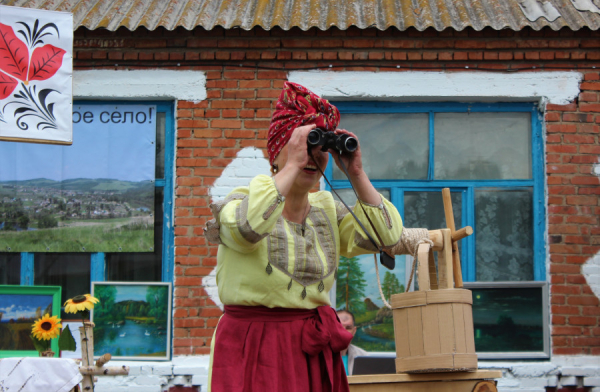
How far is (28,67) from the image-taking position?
13.0 ft

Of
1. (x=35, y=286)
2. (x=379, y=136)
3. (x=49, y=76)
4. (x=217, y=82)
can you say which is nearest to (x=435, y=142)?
(x=379, y=136)

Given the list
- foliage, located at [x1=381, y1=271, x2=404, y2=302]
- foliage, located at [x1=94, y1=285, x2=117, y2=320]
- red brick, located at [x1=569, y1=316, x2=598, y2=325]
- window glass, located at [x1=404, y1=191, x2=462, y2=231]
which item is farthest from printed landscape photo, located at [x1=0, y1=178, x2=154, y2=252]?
red brick, located at [x1=569, y1=316, x2=598, y2=325]

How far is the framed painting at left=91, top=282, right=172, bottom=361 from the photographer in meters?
5.18

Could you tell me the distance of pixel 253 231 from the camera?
1997 mm

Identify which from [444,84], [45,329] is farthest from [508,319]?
[45,329]

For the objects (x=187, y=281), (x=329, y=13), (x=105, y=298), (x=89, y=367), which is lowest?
(x=89, y=367)

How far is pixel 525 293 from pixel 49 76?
3.83 m

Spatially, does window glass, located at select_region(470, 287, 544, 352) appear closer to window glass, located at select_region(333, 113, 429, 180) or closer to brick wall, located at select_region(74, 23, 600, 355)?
brick wall, located at select_region(74, 23, 600, 355)

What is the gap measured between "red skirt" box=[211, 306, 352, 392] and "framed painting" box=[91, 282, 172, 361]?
3088 millimetres

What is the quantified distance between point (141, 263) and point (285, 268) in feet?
11.1

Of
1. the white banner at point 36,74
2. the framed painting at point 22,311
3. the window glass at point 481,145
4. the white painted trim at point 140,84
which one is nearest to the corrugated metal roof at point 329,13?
the white painted trim at point 140,84

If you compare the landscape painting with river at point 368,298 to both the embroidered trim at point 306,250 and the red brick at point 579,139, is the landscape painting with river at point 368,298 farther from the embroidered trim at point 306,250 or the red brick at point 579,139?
the embroidered trim at point 306,250

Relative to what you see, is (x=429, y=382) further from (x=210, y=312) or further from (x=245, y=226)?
(x=210, y=312)

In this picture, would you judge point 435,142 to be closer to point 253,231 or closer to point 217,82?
point 217,82
